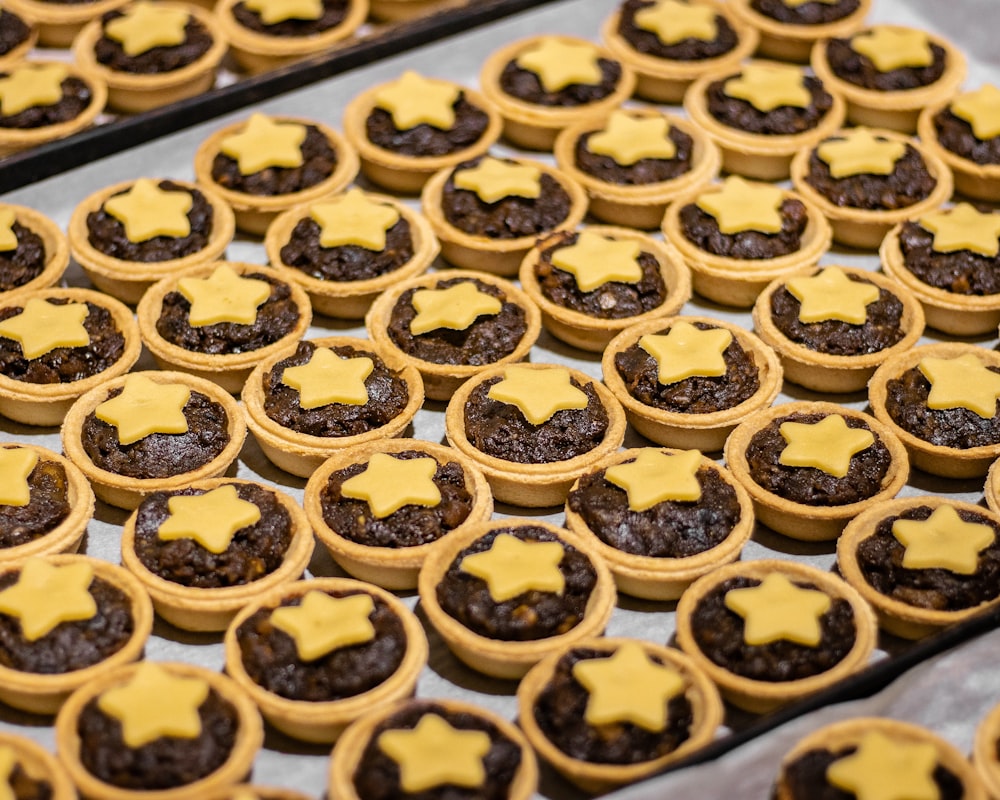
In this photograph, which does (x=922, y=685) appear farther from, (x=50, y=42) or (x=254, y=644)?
(x=50, y=42)

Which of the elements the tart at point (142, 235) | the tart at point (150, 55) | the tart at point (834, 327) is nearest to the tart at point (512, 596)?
the tart at point (834, 327)

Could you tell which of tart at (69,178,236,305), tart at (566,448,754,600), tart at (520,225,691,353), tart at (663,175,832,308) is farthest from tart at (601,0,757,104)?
tart at (566,448,754,600)

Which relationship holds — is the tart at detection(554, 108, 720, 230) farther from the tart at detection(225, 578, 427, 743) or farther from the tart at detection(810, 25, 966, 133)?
the tart at detection(225, 578, 427, 743)

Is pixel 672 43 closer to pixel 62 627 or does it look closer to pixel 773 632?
pixel 773 632

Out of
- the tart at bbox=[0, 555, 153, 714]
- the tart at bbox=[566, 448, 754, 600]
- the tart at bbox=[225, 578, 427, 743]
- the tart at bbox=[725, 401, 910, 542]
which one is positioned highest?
the tart at bbox=[725, 401, 910, 542]

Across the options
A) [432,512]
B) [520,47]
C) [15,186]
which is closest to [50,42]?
[15,186]

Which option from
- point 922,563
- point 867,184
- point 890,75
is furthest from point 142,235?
point 890,75

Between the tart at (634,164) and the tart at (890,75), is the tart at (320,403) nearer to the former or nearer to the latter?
the tart at (634,164)
